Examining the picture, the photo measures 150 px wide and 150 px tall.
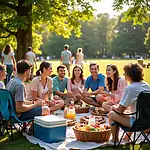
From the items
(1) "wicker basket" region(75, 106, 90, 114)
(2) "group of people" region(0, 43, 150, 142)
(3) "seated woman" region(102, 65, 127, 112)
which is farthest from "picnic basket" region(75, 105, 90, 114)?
(3) "seated woman" region(102, 65, 127, 112)

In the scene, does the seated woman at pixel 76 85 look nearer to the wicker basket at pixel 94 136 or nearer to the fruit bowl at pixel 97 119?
the fruit bowl at pixel 97 119

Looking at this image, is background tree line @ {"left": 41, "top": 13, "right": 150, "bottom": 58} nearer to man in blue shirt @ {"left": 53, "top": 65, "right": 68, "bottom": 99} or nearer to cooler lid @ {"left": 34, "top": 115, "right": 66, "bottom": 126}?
man in blue shirt @ {"left": 53, "top": 65, "right": 68, "bottom": 99}

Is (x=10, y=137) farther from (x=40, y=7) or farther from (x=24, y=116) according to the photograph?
(x=40, y=7)

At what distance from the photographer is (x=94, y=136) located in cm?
559

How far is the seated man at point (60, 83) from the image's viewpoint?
891 centimetres

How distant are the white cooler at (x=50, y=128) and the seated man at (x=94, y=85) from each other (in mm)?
3000

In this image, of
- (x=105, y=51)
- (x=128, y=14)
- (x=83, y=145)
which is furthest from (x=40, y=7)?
(x=105, y=51)

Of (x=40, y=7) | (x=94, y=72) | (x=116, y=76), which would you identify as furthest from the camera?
(x=40, y=7)

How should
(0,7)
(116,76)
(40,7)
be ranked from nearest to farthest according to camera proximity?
(116,76), (40,7), (0,7)

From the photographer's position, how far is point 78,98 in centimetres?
899

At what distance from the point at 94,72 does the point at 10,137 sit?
11.2 ft

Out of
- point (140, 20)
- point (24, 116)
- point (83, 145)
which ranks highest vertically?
point (140, 20)

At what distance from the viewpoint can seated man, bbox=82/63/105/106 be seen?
8.67 metres

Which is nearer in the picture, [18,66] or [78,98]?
[18,66]
